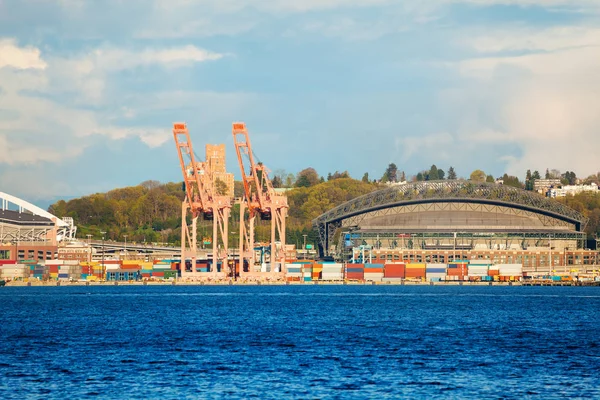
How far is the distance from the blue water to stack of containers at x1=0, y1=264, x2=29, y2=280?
3507 inches

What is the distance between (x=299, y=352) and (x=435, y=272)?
448ft

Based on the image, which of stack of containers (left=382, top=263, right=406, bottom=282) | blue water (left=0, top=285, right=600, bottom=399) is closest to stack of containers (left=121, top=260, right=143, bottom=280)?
stack of containers (left=382, top=263, right=406, bottom=282)

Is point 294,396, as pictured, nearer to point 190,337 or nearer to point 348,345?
point 348,345

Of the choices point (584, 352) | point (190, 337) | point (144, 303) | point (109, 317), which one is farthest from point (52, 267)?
point (584, 352)

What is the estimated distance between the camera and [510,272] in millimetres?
194750

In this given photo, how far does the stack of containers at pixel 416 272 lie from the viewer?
194m

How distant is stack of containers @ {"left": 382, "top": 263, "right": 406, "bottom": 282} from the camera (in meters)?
193

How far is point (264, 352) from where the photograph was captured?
6169 centimetres

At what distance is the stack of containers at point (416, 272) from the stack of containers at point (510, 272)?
14.1 m

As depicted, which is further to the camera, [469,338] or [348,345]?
[469,338]

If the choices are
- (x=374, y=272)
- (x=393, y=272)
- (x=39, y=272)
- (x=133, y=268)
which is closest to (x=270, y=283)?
(x=374, y=272)

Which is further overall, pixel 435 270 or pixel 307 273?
pixel 435 270

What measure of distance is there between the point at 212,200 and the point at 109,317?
8225 cm

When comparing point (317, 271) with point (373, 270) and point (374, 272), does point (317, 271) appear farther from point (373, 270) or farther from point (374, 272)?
point (374, 272)
